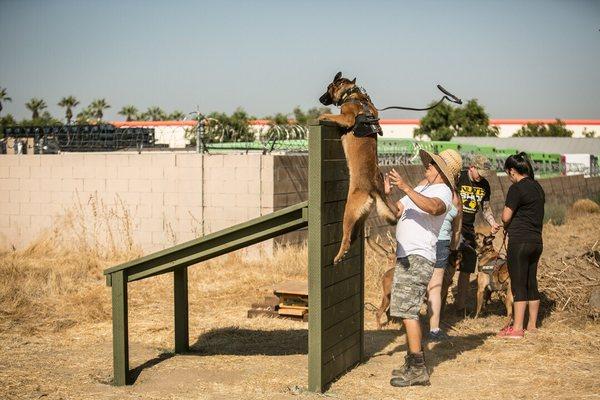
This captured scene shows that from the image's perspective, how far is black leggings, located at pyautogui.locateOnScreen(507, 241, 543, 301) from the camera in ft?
25.0

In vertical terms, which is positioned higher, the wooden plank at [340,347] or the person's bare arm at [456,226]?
the person's bare arm at [456,226]

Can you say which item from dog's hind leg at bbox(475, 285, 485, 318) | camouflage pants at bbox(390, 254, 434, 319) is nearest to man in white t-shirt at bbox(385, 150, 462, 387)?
camouflage pants at bbox(390, 254, 434, 319)

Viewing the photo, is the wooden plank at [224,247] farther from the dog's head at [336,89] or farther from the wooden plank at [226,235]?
the dog's head at [336,89]

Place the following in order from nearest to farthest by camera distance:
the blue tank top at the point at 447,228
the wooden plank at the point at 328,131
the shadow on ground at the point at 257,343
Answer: the wooden plank at the point at 328,131
the blue tank top at the point at 447,228
the shadow on ground at the point at 257,343

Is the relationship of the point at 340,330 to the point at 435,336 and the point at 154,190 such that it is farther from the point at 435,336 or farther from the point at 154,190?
the point at 154,190

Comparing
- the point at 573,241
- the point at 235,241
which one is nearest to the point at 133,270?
the point at 235,241

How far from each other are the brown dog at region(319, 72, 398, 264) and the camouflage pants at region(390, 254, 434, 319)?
36cm

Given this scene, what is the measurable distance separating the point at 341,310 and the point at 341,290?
0.17 m

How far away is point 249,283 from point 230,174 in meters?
2.73

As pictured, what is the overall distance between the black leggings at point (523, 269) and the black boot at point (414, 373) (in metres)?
1.93

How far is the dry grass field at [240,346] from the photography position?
6.20m

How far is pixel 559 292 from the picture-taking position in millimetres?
8805

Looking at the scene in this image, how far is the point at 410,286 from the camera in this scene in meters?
6.08

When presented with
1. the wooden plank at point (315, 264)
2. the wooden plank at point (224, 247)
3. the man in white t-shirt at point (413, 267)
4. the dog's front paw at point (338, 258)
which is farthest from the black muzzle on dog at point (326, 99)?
the dog's front paw at point (338, 258)
